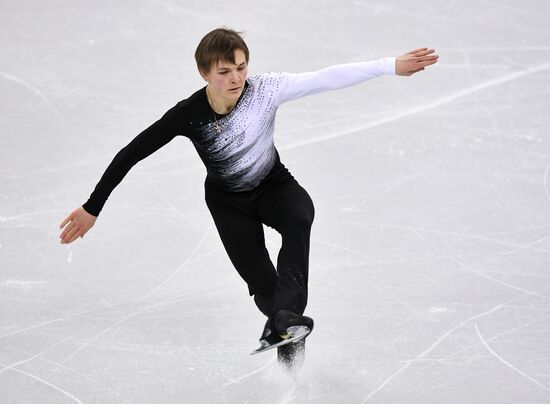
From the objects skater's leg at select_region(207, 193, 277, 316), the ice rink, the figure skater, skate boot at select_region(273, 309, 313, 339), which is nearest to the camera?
skate boot at select_region(273, 309, 313, 339)

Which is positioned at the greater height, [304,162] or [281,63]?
[281,63]

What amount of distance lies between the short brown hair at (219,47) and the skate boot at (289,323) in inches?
A: 39.7

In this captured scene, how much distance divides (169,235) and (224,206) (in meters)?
1.35

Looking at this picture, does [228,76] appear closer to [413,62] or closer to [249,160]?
[249,160]

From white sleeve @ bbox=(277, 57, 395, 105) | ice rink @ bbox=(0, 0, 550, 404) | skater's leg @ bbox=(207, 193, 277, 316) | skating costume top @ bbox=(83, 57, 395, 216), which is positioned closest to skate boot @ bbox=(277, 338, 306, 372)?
ice rink @ bbox=(0, 0, 550, 404)

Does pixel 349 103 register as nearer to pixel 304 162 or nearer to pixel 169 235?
pixel 304 162

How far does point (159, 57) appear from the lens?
7609 mm

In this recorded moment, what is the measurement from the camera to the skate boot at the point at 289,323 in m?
3.95

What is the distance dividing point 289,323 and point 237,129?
84 cm

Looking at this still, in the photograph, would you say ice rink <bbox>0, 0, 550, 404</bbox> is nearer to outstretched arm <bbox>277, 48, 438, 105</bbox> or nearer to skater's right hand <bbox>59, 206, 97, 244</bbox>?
skater's right hand <bbox>59, 206, 97, 244</bbox>

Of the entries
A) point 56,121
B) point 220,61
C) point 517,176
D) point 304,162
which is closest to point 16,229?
point 56,121

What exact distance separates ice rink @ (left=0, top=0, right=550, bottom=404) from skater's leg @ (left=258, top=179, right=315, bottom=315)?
46cm

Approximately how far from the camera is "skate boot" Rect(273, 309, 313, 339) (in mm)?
3947

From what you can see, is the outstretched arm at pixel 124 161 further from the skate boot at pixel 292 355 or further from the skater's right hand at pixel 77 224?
the skate boot at pixel 292 355
